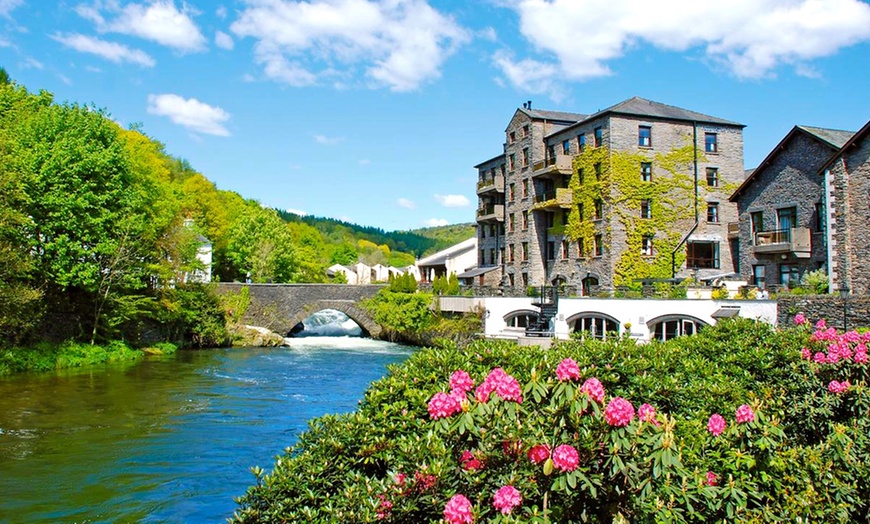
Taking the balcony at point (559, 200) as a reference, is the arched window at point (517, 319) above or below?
below

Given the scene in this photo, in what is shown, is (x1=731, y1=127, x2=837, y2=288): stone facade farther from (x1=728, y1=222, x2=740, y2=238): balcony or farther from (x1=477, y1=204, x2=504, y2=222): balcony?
(x1=477, y1=204, x2=504, y2=222): balcony

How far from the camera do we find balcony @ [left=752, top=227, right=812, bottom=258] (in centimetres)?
3231

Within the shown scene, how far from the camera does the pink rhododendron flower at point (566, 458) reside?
176 inches

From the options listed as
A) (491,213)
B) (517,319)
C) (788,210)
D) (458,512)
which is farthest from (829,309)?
(491,213)

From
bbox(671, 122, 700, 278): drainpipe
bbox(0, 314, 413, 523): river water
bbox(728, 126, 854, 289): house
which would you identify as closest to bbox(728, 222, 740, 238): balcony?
bbox(671, 122, 700, 278): drainpipe

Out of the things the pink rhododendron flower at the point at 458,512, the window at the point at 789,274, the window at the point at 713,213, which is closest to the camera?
the pink rhododendron flower at the point at 458,512

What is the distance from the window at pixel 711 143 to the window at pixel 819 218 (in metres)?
10.9

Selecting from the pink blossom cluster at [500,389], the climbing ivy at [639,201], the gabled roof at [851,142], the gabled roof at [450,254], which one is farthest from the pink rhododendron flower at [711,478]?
the gabled roof at [450,254]

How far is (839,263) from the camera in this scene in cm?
2975

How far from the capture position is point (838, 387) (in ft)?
27.6

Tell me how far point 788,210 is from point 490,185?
984 inches

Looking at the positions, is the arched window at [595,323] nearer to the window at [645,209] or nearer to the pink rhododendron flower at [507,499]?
the window at [645,209]

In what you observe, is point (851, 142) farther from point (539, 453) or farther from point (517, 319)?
point (539, 453)

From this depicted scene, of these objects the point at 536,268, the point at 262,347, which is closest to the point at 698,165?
the point at 536,268
